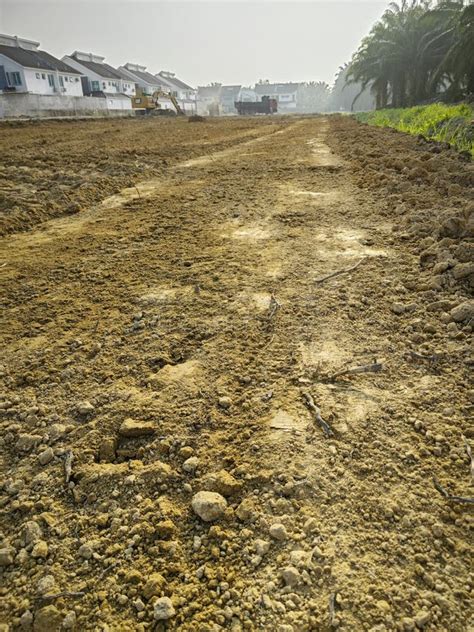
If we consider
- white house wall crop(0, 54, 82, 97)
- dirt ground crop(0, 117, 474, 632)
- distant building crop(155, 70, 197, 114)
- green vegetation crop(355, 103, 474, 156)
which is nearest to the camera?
dirt ground crop(0, 117, 474, 632)

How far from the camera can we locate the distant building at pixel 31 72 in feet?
119

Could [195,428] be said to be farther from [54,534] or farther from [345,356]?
[345,356]

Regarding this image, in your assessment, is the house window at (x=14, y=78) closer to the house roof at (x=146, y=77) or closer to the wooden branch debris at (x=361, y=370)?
the house roof at (x=146, y=77)

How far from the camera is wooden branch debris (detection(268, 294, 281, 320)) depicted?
3010mm

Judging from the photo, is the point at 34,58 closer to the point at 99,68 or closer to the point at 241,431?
the point at 99,68

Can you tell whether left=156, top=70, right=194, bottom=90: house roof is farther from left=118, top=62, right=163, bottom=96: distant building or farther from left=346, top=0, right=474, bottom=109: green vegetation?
left=346, top=0, right=474, bottom=109: green vegetation

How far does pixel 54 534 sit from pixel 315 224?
4163mm

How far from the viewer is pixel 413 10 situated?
29.3 meters

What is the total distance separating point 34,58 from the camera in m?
39.8

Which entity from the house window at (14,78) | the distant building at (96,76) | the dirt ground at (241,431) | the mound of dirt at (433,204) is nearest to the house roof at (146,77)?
the distant building at (96,76)

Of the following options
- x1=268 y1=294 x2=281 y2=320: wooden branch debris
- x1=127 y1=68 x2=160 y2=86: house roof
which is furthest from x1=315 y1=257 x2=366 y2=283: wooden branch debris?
x1=127 y1=68 x2=160 y2=86: house roof

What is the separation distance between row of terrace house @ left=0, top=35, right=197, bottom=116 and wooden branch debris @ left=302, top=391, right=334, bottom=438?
3230 cm

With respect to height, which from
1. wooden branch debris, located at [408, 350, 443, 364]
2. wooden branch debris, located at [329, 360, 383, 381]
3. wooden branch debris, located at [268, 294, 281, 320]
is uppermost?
wooden branch debris, located at [268, 294, 281, 320]

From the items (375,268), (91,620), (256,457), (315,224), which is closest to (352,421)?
(256,457)
